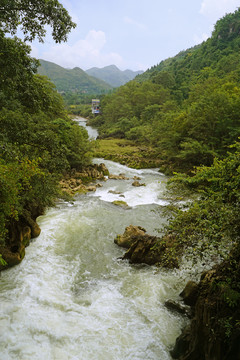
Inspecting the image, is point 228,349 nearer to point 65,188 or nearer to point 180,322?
point 180,322

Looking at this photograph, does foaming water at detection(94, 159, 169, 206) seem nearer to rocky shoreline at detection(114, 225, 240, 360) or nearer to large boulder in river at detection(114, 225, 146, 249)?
large boulder in river at detection(114, 225, 146, 249)

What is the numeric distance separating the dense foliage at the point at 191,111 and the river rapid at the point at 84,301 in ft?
54.4

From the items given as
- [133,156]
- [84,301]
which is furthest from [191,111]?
[84,301]

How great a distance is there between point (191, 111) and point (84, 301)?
2450 centimetres

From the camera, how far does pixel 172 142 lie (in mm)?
28109

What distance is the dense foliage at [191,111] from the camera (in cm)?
2314

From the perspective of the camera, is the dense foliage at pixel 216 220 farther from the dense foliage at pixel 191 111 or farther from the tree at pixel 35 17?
the dense foliage at pixel 191 111

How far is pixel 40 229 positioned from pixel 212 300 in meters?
9.70

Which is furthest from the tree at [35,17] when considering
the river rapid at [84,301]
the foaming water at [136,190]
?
the foaming water at [136,190]

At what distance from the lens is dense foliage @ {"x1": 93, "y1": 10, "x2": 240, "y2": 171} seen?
23141 millimetres

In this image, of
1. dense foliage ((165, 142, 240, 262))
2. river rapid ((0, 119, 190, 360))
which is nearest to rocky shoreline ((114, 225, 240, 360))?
dense foliage ((165, 142, 240, 262))

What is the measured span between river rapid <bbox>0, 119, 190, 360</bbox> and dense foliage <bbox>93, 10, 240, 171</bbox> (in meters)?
16.6

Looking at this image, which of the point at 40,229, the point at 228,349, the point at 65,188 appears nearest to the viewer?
the point at 228,349

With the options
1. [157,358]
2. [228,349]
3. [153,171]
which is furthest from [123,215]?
[153,171]
